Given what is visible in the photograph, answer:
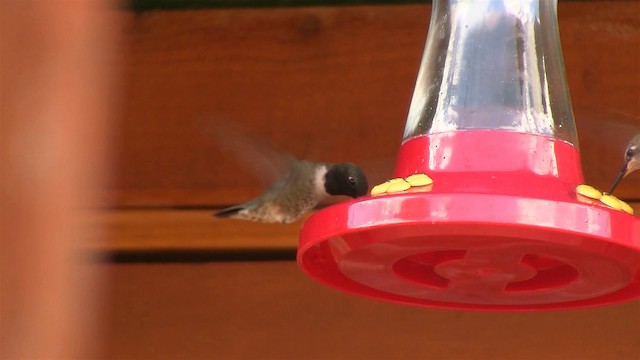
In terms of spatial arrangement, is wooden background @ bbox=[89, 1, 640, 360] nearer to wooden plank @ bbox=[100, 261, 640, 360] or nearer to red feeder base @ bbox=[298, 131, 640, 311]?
wooden plank @ bbox=[100, 261, 640, 360]

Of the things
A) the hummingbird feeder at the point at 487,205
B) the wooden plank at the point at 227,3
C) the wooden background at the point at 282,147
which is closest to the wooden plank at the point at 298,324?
the wooden background at the point at 282,147

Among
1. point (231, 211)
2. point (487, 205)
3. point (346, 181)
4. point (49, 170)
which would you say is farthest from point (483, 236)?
point (231, 211)

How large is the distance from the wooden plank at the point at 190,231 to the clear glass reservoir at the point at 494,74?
0.85m

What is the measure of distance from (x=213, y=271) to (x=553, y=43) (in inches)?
42.2

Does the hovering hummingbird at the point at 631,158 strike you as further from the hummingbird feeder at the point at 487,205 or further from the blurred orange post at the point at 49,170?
the blurred orange post at the point at 49,170

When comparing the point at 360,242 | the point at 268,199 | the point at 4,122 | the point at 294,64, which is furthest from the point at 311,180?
the point at 4,122

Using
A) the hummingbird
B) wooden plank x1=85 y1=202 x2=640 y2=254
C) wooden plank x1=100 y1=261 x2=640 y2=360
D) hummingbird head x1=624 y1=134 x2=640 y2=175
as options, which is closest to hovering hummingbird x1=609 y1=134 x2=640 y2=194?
hummingbird head x1=624 y1=134 x2=640 y2=175

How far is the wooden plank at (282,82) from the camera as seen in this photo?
2490mm

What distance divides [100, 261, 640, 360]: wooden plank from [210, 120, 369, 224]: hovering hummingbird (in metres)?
0.18

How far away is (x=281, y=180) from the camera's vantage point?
246 centimetres

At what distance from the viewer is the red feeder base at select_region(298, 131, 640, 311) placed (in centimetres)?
130

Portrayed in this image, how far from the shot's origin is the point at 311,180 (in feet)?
7.96

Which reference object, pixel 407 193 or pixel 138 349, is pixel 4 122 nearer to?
pixel 407 193

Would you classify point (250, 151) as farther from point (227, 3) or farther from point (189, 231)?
point (227, 3)
